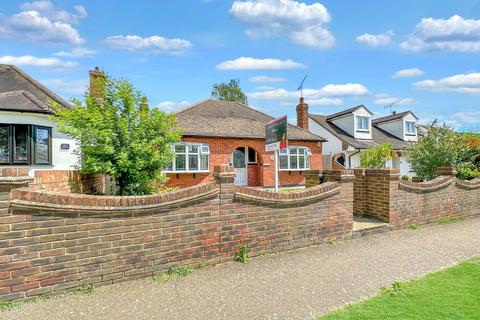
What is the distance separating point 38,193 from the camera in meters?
3.22

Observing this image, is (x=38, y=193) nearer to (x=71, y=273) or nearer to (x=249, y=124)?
(x=71, y=273)

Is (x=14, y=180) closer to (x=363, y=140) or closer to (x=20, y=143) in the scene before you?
(x=20, y=143)

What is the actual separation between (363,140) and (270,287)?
2093cm

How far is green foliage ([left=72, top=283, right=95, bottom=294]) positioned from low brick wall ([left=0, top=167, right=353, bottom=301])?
5cm

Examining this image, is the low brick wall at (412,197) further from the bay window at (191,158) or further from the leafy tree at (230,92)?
the leafy tree at (230,92)

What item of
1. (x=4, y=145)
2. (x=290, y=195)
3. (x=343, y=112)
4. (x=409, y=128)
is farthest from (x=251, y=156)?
(x=409, y=128)

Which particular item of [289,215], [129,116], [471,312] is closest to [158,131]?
[129,116]

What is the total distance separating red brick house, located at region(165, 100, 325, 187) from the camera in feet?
50.3

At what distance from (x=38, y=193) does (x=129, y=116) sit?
3.57m

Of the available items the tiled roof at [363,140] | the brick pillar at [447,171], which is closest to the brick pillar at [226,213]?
the brick pillar at [447,171]

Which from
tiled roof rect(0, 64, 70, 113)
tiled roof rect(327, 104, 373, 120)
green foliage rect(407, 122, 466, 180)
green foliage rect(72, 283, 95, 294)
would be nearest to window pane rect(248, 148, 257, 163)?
green foliage rect(407, 122, 466, 180)

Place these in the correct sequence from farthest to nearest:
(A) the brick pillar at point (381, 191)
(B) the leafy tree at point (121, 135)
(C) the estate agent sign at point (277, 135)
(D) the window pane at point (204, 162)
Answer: (D) the window pane at point (204, 162), (C) the estate agent sign at point (277, 135), (A) the brick pillar at point (381, 191), (B) the leafy tree at point (121, 135)

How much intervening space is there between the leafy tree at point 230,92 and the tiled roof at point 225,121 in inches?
783

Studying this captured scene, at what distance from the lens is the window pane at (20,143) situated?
10.8m
